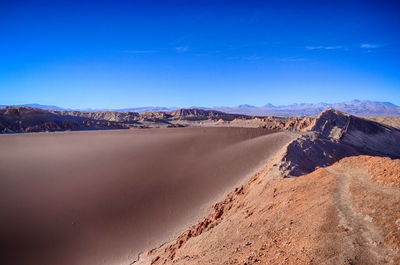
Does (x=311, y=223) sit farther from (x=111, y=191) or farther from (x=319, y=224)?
(x=111, y=191)

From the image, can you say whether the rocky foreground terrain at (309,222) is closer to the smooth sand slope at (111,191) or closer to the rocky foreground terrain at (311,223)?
the rocky foreground terrain at (311,223)

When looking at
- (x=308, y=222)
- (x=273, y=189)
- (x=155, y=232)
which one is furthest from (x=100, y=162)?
(x=308, y=222)

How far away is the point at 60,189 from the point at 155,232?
6.92 metres

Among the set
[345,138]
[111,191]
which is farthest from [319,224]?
[345,138]

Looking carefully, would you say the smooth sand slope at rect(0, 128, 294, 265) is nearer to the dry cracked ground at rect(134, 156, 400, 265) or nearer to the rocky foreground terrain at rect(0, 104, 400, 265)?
the rocky foreground terrain at rect(0, 104, 400, 265)

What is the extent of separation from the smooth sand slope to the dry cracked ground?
388cm

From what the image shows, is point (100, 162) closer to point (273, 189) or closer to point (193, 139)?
point (193, 139)

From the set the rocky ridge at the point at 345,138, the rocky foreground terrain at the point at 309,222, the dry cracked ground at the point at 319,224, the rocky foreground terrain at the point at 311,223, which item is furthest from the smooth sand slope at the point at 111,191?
the dry cracked ground at the point at 319,224

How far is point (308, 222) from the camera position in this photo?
225 inches

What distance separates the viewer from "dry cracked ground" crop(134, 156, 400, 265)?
4.53m

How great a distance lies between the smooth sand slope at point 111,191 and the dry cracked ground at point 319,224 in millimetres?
3881

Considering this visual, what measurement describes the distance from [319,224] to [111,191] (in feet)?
40.1

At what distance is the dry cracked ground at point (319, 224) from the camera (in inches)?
178

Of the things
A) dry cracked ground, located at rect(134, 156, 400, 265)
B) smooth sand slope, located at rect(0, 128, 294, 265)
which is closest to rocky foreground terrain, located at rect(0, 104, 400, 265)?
dry cracked ground, located at rect(134, 156, 400, 265)
